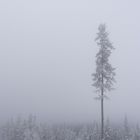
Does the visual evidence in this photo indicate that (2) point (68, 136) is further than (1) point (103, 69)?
Yes

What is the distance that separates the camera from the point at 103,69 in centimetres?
4062

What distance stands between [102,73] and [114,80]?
60.1 inches

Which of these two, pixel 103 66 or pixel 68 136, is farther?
pixel 68 136

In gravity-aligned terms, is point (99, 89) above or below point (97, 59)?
below

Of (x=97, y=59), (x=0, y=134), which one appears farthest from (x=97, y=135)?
(x=0, y=134)

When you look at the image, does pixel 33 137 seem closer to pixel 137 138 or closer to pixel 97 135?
pixel 137 138

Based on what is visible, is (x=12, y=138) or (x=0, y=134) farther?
(x=0, y=134)

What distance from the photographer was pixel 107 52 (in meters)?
40.8

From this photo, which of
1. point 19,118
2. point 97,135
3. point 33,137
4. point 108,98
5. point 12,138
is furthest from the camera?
point 19,118

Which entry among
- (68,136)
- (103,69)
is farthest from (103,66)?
(68,136)

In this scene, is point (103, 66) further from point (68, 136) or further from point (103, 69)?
point (68, 136)

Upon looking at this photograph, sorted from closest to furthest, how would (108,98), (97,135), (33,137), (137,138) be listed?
(108,98)
(97,135)
(33,137)
(137,138)

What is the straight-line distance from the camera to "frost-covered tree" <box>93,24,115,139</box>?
40.2 metres

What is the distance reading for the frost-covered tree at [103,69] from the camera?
4022cm
